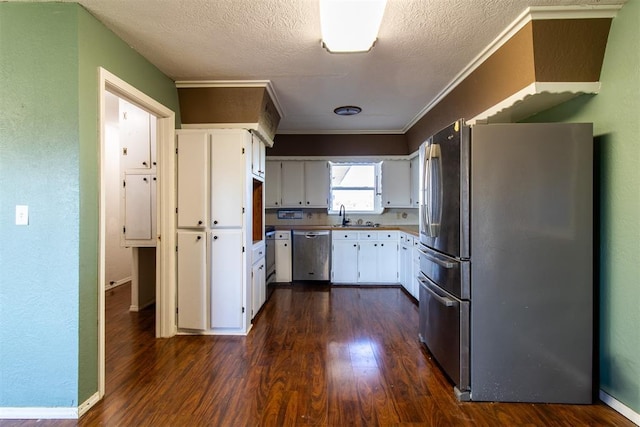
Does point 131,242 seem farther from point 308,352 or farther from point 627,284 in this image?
point 627,284

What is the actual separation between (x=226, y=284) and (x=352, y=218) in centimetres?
279

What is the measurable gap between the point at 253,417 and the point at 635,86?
2.89m

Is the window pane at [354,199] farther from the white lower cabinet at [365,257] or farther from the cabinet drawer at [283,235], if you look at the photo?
the cabinet drawer at [283,235]

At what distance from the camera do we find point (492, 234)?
5.91ft

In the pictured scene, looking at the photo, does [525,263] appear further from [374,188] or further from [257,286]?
[374,188]

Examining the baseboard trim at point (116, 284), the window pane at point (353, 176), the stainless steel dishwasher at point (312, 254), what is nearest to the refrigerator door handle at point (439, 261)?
the stainless steel dishwasher at point (312, 254)

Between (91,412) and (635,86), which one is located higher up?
(635,86)

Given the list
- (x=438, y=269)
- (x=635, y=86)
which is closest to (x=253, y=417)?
(x=438, y=269)

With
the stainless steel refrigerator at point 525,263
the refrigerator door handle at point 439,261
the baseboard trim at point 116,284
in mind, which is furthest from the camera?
the baseboard trim at point 116,284

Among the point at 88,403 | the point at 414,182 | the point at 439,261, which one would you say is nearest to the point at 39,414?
the point at 88,403

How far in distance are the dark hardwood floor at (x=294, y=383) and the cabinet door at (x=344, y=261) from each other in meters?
1.41

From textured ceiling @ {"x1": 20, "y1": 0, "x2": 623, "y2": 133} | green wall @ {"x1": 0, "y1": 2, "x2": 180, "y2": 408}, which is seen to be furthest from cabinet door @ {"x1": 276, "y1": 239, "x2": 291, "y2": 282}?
green wall @ {"x1": 0, "y1": 2, "x2": 180, "y2": 408}

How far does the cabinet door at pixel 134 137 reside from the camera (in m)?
3.20

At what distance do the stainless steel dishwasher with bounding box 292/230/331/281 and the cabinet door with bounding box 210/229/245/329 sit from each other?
1823mm
